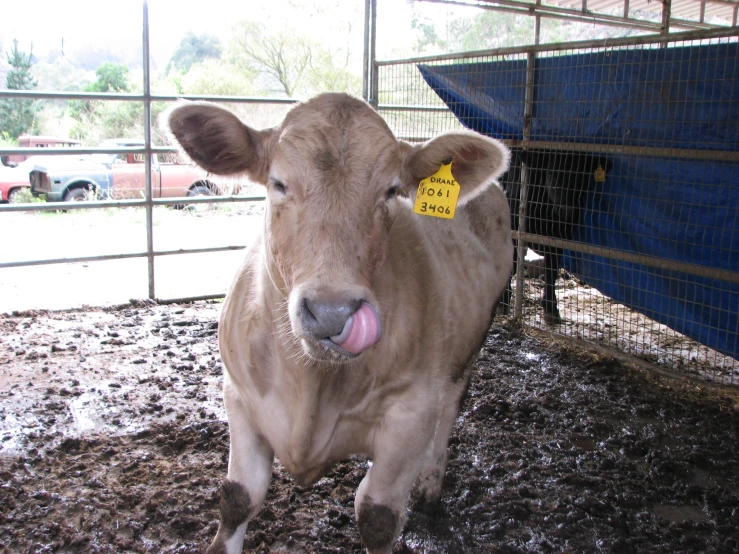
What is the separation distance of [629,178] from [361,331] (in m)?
3.70

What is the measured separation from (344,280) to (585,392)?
120 inches

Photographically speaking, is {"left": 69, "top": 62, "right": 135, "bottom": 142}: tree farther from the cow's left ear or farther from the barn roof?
the cow's left ear

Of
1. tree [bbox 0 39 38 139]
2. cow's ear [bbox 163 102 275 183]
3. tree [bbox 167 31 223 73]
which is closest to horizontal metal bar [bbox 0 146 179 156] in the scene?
cow's ear [bbox 163 102 275 183]

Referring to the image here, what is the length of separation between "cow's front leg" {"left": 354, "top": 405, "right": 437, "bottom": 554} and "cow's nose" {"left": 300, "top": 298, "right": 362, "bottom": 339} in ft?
2.40

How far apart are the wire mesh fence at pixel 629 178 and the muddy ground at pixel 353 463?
592mm

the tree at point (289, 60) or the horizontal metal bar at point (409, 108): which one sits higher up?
the tree at point (289, 60)

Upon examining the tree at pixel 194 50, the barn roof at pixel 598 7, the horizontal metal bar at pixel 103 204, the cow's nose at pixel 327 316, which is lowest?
the horizontal metal bar at pixel 103 204

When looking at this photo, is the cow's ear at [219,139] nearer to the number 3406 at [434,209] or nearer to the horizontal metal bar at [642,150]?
the number 3406 at [434,209]

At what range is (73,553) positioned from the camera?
2436 mm

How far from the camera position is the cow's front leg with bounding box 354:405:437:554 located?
2215mm

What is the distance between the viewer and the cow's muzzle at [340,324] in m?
1.61

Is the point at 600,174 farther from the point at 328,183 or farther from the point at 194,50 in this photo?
the point at 194,50

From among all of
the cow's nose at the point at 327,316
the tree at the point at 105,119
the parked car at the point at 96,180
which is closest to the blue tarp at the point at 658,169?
the cow's nose at the point at 327,316

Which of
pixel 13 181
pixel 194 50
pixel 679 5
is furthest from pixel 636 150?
pixel 194 50
